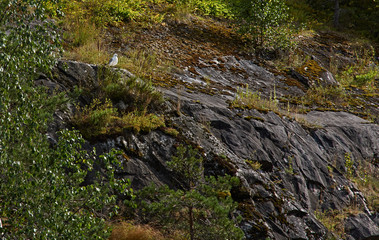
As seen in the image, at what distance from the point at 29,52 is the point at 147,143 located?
276cm

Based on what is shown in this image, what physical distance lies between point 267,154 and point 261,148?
162 mm

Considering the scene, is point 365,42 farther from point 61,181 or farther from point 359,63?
point 61,181

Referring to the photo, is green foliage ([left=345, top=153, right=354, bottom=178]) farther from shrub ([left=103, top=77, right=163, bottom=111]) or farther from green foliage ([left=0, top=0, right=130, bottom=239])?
green foliage ([left=0, top=0, right=130, bottom=239])

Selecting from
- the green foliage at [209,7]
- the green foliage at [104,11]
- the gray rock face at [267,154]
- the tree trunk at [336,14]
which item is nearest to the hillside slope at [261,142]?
the gray rock face at [267,154]

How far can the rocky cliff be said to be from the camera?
562 cm

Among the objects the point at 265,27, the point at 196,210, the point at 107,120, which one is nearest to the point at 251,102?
the point at 107,120

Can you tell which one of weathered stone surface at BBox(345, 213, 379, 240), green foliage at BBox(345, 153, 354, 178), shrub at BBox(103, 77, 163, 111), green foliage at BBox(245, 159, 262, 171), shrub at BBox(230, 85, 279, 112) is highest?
shrub at BBox(103, 77, 163, 111)

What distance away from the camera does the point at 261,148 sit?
7125 millimetres

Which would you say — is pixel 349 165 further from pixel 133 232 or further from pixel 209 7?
pixel 209 7

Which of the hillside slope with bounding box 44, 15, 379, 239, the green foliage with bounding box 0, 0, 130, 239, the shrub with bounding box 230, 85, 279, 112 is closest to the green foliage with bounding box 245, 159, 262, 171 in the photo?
the hillside slope with bounding box 44, 15, 379, 239

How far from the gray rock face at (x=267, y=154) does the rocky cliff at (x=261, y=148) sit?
0.05ft

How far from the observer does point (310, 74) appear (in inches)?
451

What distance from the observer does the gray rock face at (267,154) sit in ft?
18.4

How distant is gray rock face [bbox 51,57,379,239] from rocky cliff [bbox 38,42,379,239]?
17 mm
